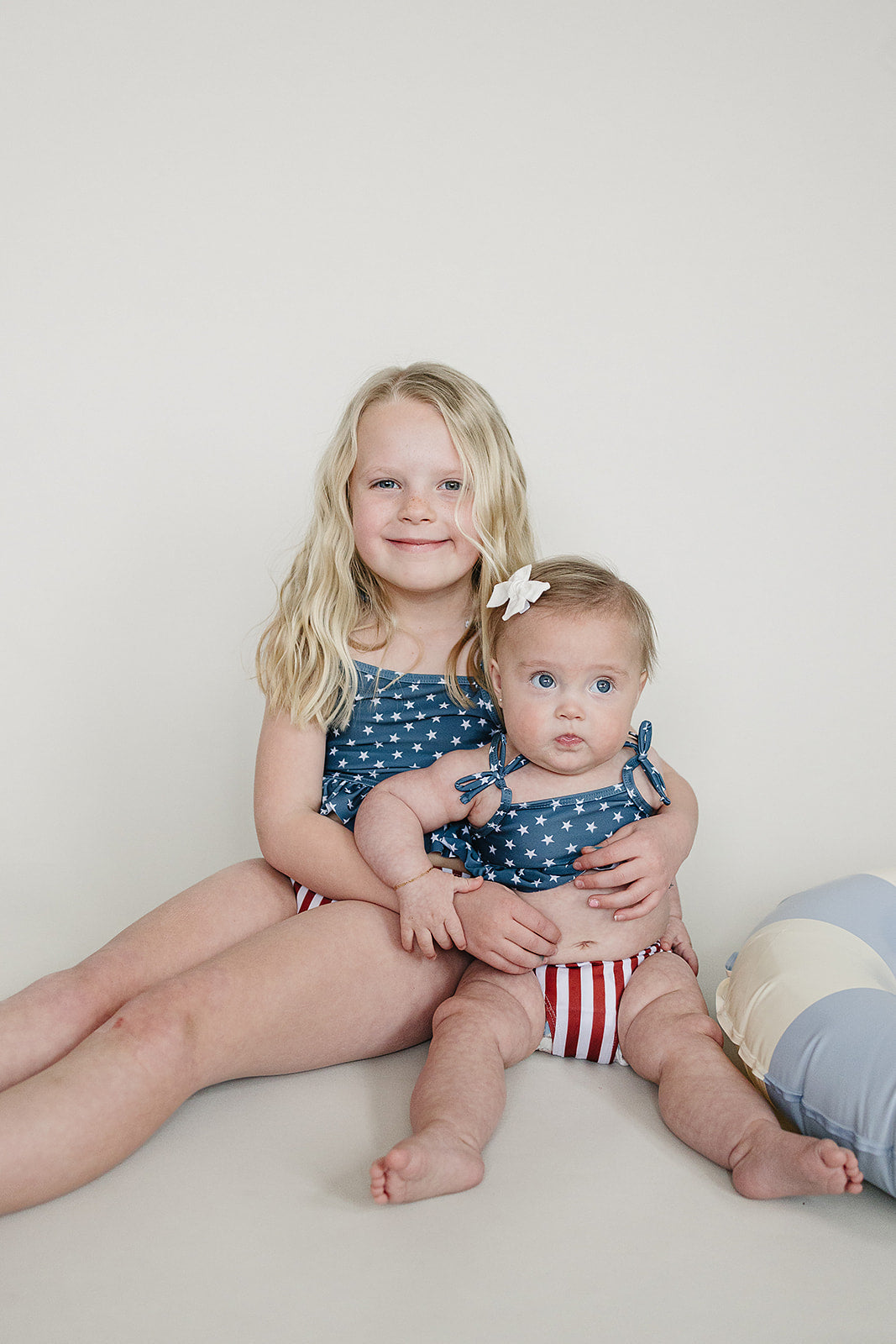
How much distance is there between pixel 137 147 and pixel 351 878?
1.78m

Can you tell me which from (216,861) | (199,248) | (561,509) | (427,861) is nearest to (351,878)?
(427,861)

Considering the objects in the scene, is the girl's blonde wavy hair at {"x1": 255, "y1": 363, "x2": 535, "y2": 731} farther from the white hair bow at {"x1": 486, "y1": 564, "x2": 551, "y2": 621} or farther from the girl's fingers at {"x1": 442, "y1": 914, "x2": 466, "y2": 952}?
the girl's fingers at {"x1": 442, "y1": 914, "x2": 466, "y2": 952}

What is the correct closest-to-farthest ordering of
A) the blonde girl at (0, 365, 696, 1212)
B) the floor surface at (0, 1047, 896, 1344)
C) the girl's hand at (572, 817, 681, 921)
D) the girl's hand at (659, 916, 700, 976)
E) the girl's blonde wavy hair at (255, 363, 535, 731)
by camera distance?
the floor surface at (0, 1047, 896, 1344) → the blonde girl at (0, 365, 696, 1212) → the girl's hand at (572, 817, 681, 921) → the girl's hand at (659, 916, 700, 976) → the girl's blonde wavy hair at (255, 363, 535, 731)

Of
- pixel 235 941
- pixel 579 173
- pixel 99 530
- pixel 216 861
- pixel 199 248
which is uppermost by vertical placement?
pixel 579 173

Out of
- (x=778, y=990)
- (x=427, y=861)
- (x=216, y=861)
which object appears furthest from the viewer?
(x=216, y=861)

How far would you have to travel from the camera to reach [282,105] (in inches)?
97.7

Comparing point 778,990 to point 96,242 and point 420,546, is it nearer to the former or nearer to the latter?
point 420,546

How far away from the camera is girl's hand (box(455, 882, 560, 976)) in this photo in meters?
1.40

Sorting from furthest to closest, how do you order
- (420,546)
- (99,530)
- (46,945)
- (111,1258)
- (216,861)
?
1. (99,530)
2. (216,861)
3. (46,945)
4. (420,546)
5. (111,1258)

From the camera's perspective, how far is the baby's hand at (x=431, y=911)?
4.75 ft

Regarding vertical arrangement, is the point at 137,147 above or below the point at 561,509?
above

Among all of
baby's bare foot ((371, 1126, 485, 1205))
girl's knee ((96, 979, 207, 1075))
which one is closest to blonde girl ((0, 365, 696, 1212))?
girl's knee ((96, 979, 207, 1075))

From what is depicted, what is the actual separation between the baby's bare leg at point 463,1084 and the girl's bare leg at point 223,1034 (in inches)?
3.7

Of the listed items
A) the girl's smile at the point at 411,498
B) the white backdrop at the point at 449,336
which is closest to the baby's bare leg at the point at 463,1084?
the girl's smile at the point at 411,498
